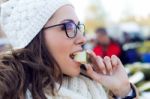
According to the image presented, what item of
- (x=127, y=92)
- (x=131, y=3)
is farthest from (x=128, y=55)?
(x=131, y=3)

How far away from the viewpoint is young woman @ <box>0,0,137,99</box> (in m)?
2.24

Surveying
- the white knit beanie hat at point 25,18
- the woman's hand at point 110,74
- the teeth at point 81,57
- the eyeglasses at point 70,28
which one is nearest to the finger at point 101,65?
the woman's hand at point 110,74

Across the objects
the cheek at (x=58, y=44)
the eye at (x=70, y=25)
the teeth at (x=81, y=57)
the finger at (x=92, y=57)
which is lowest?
the finger at (x=92, y=57)

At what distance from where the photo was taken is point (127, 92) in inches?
101

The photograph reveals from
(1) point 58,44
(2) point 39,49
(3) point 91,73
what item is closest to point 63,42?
(1) point 58,44

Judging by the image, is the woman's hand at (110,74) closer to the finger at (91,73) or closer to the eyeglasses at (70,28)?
the finger at (91,73)

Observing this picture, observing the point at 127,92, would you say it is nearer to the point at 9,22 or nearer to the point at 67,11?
the point at 67,11

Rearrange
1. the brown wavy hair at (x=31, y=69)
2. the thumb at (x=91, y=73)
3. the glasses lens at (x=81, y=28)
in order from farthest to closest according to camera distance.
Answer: the thumb at (x=91, y=73) < the glasses lens at (x=81, y=28) < the brown wavy hair at (x=31, y=69)

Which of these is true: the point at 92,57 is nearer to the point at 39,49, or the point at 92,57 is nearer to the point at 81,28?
the point at 81,28

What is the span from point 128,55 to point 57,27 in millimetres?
6414

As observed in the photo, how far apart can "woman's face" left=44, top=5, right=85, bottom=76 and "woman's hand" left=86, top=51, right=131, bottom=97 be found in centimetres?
22

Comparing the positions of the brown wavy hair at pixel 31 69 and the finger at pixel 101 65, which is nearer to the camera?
the brown wavy hair at pixel 31 69

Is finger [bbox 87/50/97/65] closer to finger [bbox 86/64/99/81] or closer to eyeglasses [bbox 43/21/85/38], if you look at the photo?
finger [bbox 86/64/99/81]

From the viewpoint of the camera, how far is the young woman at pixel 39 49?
7.34 feet
